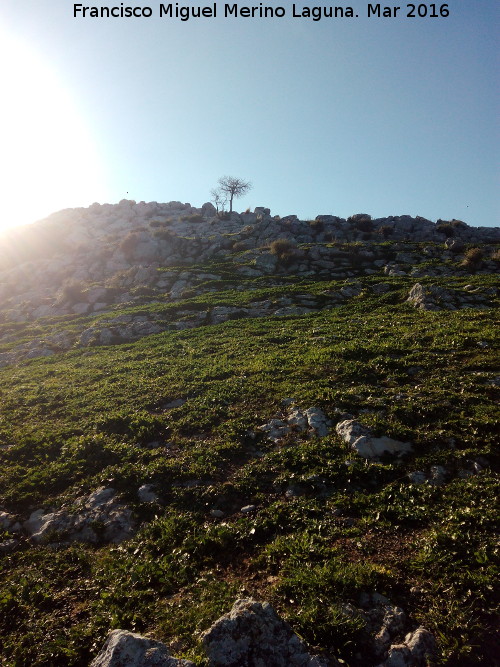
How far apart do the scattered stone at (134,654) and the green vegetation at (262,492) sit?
0.52 metres

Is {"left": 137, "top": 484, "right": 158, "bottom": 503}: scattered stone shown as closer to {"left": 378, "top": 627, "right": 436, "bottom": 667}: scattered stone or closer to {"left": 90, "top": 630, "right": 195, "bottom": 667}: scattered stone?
{"left": 90, "top": 630, "right": 195, "bottom": 667}: scattered stone

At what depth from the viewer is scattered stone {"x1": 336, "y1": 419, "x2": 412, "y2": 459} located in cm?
1207

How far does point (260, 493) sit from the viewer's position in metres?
11.2

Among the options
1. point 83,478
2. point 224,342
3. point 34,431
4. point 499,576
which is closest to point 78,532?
point 83,478

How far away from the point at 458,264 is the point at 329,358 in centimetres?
3239

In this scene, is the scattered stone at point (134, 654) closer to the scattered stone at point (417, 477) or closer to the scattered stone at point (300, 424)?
the scattered stone at point (417, 477)

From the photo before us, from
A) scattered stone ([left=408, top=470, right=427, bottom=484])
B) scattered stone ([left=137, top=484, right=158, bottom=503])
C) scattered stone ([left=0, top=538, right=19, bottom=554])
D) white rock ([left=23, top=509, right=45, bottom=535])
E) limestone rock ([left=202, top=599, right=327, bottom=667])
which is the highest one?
scattered stone ([left=408, top=470, right=427, bottom=484])

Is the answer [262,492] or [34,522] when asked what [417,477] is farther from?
[34,522]

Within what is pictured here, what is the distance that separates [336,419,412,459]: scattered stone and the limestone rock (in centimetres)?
644

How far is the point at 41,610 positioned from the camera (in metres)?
8.47

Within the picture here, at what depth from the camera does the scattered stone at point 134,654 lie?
591 cm

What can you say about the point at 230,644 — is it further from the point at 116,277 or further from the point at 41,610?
the point at 116,277

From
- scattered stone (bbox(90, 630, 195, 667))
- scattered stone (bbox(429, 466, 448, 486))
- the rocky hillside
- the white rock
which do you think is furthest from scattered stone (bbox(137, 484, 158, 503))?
scattered stone (bbox(429, 466, 448, 486))

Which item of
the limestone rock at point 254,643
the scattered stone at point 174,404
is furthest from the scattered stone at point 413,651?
the scattered stone at point 174,404
